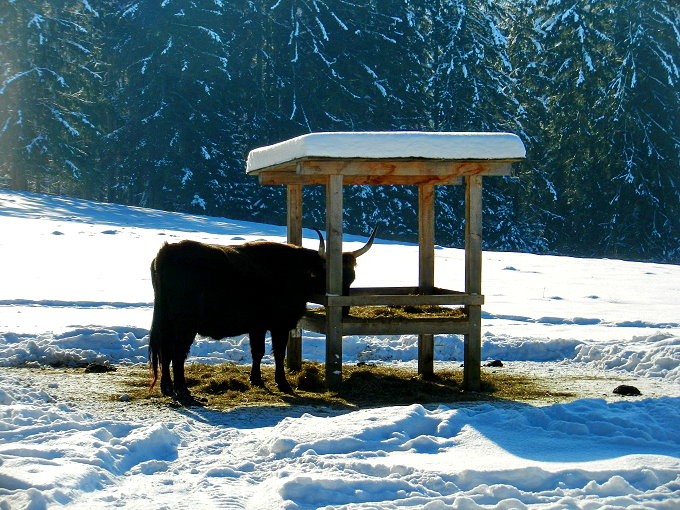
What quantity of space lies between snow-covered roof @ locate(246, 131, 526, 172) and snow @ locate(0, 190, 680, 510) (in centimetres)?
257

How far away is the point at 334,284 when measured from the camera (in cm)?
948

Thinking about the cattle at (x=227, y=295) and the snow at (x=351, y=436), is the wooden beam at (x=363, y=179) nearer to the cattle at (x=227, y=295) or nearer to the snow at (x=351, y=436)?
the cattle at (x=227, y=295)

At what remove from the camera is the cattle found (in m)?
8.92

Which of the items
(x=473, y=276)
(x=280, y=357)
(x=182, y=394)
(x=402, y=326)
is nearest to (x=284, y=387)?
(x=280, y=357)

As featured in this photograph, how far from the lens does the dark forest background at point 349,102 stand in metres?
42.0

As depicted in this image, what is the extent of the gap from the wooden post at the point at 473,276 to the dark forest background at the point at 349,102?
31298 mm

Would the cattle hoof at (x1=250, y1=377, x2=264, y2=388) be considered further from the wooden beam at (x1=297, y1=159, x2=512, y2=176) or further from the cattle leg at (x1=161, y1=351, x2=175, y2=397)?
the wooden beam at (x1=297, y1=159, x2=512, y2=176)

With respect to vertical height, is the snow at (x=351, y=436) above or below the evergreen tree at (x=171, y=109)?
below

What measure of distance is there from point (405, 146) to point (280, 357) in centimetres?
266

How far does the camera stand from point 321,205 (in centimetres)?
4181

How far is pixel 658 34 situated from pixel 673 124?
4834 millimetres

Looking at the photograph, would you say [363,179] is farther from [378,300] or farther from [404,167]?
[378,300]

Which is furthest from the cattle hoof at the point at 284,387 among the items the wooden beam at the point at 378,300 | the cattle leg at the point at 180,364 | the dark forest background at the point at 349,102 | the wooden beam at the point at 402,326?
the dark forest background at the point at 349,102

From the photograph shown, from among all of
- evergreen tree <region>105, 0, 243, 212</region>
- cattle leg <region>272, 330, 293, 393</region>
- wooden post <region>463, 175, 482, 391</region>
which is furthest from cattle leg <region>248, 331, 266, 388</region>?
evergreen tree <region>105, 0, 243, 212</region>
